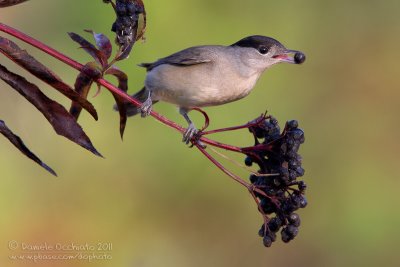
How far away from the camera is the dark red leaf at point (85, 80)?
7.51 feet

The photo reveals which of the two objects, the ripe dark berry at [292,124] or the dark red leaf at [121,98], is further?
the ripe dark berry at [292,124]

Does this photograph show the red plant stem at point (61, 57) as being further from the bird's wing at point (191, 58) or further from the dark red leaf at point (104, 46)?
the bird's wing at point (191, 58)

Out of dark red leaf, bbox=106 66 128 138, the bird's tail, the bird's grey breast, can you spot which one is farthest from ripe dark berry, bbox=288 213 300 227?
the bird's tail

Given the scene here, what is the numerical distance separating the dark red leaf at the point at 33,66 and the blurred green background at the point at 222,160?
255 centimetres

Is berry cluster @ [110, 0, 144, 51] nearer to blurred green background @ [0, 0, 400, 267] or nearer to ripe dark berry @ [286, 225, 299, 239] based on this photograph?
ripe dark berry @ [286, 225, 299, 239]

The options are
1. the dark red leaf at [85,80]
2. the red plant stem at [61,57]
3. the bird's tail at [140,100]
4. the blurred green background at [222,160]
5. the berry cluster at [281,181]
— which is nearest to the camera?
the red plant stem at [61,57]

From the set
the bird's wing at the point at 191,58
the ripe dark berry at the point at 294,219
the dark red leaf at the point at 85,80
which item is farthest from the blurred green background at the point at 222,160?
the ripe dark berry at the point at 294,219

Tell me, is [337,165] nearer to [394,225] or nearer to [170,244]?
[394,225]

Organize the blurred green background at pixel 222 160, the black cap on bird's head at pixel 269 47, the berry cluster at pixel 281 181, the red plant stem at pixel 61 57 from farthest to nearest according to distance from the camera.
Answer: the blurred green background at pixel 222 160 → the black cap on bird's head at pixel 269 47 → the berry cluster at pixel 281 181 → the red plant stem at pixel 61 57

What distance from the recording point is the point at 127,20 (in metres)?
2.41

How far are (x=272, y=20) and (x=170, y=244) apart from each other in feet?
7.67

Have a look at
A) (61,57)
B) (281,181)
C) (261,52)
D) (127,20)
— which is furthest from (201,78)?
(61,57)

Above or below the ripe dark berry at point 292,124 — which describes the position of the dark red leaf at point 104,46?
above

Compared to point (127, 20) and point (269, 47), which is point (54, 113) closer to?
point (127, 20)
